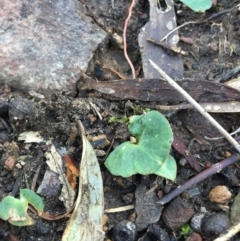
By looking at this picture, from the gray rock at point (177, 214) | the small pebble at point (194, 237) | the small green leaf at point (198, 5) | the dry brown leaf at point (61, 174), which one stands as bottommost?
the small pebble at point (194, 237)

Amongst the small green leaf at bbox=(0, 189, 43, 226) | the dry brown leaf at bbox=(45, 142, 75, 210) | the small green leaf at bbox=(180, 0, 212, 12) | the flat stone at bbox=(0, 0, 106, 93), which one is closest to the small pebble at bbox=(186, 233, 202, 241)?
the dry brown leaf at bbox=(45, 142, 75, 210)

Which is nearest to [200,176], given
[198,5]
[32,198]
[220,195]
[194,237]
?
[220,195]

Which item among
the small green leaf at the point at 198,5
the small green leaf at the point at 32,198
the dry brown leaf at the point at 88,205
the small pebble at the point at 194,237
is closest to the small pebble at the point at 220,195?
the small pebble at the point at 194,237

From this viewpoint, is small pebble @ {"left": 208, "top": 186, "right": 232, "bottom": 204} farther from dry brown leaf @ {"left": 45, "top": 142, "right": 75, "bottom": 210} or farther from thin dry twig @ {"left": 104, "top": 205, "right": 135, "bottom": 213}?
dry brown leaf @ {"left": 45, "top": 142, "right": 75, "bottom": 210}

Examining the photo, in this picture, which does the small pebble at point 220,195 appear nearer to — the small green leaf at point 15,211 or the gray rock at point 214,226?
the gray rock at point 214,226

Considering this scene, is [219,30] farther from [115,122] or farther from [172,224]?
[172,224]

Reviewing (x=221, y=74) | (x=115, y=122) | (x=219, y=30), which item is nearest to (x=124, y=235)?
(x=115, y=122)
